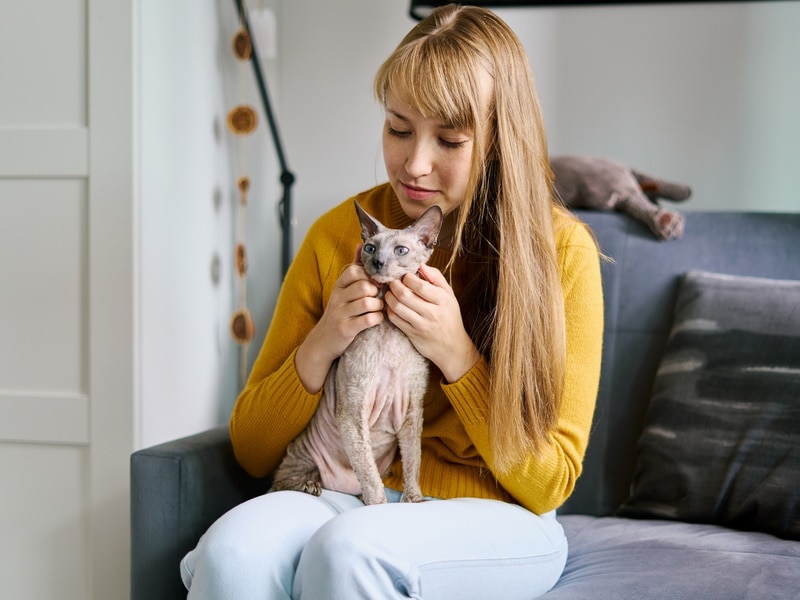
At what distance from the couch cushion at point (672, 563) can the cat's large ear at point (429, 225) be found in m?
0.53

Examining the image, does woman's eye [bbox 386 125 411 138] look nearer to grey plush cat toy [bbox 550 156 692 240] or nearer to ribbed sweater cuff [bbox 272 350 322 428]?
ribbed sweater cuff [bbox 272 350 322 428]

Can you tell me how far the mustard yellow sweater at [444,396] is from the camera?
1178 mm

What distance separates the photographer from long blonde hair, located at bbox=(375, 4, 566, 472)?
3.74 ft

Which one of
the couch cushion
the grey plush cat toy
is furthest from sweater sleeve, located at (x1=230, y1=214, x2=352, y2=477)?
the grey plush cat toy

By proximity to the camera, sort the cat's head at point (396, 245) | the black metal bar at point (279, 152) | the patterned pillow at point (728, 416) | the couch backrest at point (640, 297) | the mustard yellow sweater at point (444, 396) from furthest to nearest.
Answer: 1. the black metal bar at point (279, 152)
2. the couch backrest at point (640, 297)
3. the patterned pillow at point (728, 416)
4. the mustard yellow sweater at point (444, 396)
5. the cat's head at point (396, 245)

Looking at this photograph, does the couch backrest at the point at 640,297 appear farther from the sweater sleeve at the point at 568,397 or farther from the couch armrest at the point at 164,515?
the couch armrest at the point at 164,515

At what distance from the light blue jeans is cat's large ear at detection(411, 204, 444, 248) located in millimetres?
362

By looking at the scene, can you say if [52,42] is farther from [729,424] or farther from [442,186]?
[729,424]

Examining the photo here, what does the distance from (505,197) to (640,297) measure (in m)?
0.62

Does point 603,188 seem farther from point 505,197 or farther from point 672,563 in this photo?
point 672,563

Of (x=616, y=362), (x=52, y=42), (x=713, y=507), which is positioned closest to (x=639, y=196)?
(x=616, y=362)

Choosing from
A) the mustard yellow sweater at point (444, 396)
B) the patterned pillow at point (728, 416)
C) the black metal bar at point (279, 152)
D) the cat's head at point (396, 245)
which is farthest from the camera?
the black metal bar at point (279, 152)

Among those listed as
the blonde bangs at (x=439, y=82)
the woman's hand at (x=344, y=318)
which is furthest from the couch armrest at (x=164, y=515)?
the blonde bangs at (x=439, y=82)

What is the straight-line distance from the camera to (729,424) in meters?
1.47
